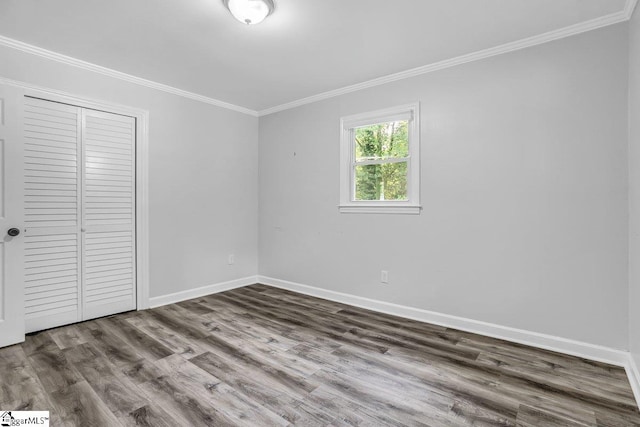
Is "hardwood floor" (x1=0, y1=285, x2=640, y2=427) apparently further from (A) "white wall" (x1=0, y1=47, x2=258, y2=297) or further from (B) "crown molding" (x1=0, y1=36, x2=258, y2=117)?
(B) "crown molding" (x1=0, y1=36, x2=258, y2=117)

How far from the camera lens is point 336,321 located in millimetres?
3307

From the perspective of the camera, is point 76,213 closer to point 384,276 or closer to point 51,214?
point 51,214

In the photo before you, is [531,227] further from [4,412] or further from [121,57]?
[121,57]

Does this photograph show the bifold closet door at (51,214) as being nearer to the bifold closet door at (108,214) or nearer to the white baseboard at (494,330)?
the bifold closet door at (108,214)

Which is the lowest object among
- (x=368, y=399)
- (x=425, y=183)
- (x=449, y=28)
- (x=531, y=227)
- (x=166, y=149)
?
(x=368, y=399)

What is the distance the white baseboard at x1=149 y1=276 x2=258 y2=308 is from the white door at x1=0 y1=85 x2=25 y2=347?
1.18 meters

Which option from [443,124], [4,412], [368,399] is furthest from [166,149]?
[368,399]

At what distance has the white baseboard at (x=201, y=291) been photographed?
3.76 metres

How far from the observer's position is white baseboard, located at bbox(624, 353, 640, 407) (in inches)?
78.4

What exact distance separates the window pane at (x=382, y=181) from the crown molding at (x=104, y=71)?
207cm

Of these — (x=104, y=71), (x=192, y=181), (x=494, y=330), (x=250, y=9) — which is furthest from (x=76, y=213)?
(x=494, y=330)

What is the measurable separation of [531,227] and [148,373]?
3.13 meters

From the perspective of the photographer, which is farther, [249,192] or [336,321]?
[249,192]

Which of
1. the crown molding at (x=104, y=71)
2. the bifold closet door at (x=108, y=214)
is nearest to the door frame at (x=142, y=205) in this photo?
the bifold closet door at (x=108, y=214)
